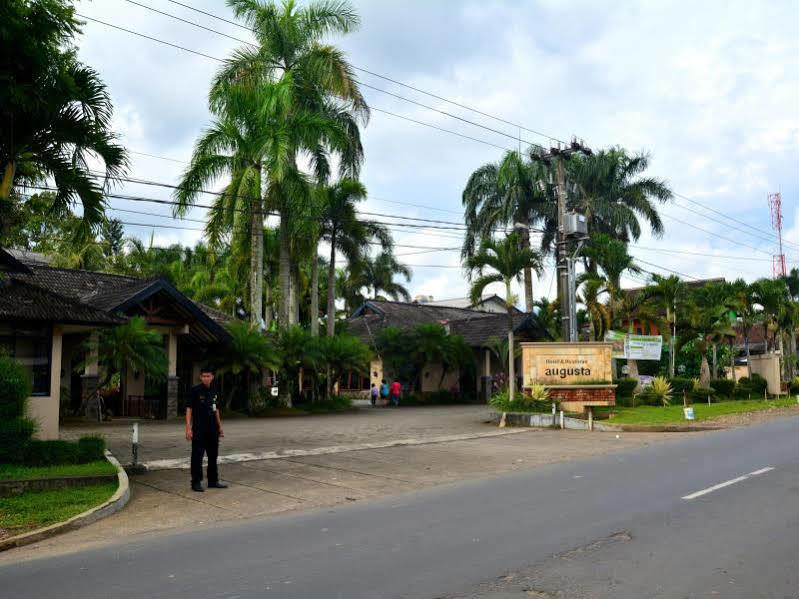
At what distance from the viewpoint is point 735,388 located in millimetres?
33969

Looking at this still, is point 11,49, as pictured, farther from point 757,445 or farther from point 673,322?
point 673,322

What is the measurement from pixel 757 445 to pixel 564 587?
38.6 feet

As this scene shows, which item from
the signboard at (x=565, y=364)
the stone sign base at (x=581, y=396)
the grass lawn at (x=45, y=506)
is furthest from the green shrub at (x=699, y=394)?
the grass lawn at (x=45, y=506)

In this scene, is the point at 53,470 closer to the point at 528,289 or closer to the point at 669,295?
the point at 669,295

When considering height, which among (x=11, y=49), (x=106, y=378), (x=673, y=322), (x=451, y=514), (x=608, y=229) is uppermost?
(x=608, y=229)

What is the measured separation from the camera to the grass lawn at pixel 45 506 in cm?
835

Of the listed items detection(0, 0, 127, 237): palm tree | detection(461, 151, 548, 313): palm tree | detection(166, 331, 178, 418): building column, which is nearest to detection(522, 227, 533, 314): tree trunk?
detection(461, 151, 548, 313): palm tree

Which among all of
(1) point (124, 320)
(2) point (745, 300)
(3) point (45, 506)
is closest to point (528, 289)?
(2) point (745, 300)

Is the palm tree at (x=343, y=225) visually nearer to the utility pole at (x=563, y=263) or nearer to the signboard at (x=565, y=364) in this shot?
the utility pole at (x=563, y=263)

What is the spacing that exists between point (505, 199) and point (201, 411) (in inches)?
1377

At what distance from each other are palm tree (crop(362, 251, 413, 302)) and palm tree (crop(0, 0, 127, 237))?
170ft

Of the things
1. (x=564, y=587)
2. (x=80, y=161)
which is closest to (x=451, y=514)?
(x=564, y=587)

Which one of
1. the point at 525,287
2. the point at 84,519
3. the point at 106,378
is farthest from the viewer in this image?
the point at 525,287

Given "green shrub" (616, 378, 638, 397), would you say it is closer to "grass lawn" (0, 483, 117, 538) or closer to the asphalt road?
the asphalt road
